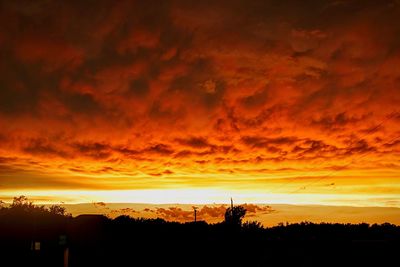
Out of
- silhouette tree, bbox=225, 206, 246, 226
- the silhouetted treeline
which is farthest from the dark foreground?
silhouette tree, bbox=225, 206, 246, 226

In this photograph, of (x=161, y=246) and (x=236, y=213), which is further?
(x=236, y=213)

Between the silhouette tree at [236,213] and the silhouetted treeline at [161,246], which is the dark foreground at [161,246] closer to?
the silhouetted treeline at [161,246]

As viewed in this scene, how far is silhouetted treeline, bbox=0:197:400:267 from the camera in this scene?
2427 centimetres

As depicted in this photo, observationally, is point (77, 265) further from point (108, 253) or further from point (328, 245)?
point (328, 245)

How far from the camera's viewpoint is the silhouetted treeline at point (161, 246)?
79.6ft

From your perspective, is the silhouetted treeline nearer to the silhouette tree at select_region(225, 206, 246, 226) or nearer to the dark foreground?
the dark foreground

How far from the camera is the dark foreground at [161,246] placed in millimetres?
24234

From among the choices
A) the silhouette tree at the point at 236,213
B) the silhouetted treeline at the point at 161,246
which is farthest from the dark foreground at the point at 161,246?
the silhouette tree at the point at 236,213

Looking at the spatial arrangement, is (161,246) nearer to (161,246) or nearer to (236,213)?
(161,246)

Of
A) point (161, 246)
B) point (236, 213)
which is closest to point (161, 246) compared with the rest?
point (161, 246)

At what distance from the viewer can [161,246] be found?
36156mm

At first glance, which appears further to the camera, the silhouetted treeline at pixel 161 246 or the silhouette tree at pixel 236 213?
the silhouette tree at pixel 236 213

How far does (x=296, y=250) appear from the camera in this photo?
26.3 meters

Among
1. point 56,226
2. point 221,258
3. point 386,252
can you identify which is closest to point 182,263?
point 221,258
